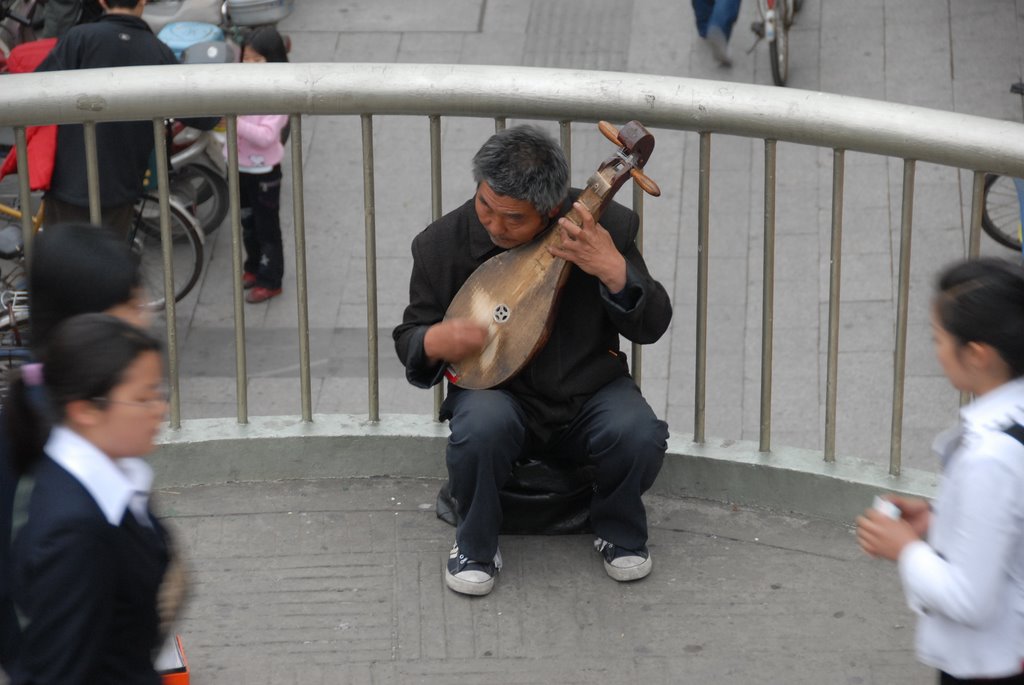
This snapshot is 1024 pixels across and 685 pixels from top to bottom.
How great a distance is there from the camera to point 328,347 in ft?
24.5

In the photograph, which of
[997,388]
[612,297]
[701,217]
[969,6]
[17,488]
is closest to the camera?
[17,488]

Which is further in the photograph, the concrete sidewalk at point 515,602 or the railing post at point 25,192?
the railing post at point 25,192

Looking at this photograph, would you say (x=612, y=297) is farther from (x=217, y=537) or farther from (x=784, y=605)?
(x=217, y=537)

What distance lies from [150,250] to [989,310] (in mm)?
6173

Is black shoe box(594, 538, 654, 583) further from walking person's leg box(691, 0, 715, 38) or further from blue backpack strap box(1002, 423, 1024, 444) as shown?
walking person's leg box(691, 0, 715, 38)

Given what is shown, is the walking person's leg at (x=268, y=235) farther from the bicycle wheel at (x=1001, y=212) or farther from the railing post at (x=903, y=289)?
the railing post at (x=903, y=289)

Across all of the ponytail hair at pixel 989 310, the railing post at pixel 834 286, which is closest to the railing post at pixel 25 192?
the railing post at pixel 834 286

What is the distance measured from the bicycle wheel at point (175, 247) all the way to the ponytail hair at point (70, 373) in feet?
16.9

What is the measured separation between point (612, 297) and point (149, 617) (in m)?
1.79

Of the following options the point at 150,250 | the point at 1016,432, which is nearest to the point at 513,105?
the point at 1016,432

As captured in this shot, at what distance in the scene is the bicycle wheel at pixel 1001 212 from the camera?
758 cm

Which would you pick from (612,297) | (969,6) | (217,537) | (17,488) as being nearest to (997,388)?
(612,297)

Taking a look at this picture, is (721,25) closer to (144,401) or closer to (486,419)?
(486,419)

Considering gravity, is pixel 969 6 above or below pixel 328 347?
above
